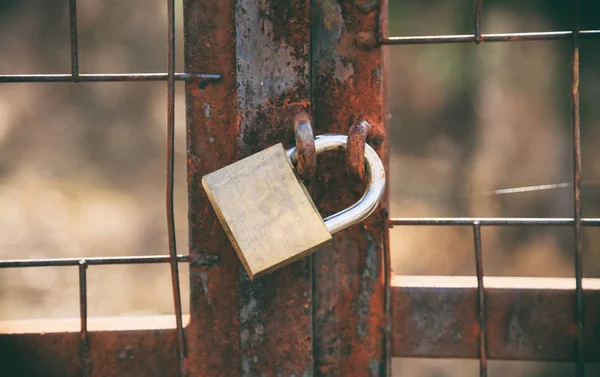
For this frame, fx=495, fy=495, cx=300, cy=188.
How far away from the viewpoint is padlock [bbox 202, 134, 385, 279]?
1.74 feet

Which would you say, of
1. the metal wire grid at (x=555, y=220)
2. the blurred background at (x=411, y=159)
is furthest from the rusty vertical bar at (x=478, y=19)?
the blurred background at (x=411, y=159)

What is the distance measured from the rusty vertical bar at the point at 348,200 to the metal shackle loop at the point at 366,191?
0.29ft

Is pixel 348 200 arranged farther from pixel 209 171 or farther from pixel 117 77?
pixel 117 77

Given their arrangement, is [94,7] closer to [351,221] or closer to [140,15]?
[140,15]

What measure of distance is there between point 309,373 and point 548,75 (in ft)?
7.65

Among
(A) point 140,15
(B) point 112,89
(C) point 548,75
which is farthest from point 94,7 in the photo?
(C) point 548,75

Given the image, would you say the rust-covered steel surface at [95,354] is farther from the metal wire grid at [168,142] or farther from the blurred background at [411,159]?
the blurred background at [411,159]

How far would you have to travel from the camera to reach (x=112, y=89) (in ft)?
13.6

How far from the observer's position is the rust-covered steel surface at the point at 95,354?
697mm

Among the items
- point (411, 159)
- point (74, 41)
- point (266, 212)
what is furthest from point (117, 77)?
point (411, 159)

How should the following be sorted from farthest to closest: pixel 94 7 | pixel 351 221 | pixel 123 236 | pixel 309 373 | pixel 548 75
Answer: pixel 94 7 < pixel 123 236 < pixel 548 75 < pixel 309 373 < pixel 351 221

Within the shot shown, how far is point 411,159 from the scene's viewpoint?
9.21 feet

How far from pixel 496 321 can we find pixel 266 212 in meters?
0.39

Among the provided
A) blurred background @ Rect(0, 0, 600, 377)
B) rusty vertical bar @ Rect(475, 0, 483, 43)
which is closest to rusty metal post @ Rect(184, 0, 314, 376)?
rusty vertical bar @ Rect(475, 0, 483, 43)
